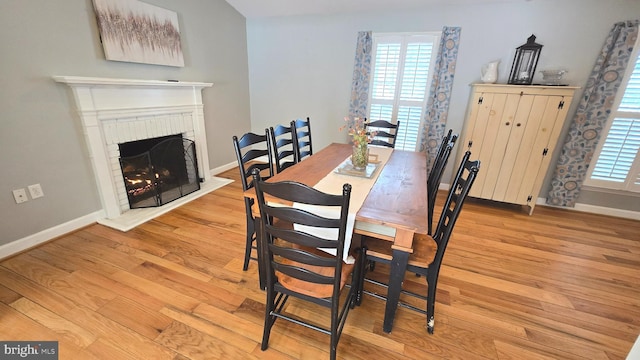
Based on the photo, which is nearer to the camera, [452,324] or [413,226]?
[413,226]

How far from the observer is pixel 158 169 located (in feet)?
9.63

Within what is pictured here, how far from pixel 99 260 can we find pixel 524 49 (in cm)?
462

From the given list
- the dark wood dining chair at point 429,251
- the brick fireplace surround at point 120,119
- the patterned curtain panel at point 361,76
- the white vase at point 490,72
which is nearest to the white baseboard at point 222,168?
the brick fireplace surround at point 120,119

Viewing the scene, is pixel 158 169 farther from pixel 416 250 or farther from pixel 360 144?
pixel 416 250

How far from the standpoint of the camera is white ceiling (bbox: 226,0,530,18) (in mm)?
3081

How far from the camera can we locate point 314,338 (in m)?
1.47

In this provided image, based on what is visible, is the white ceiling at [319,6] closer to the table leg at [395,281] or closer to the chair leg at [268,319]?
the table leg at [395,281]

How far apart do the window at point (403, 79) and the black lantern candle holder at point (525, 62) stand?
89 cm

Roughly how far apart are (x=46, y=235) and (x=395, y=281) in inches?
114

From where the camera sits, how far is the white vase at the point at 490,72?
9.53ft

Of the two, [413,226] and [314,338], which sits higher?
[413,226]

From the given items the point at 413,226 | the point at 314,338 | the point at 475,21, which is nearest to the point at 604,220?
the point at 475,21

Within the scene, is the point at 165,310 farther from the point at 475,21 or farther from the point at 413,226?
the point at 475,21

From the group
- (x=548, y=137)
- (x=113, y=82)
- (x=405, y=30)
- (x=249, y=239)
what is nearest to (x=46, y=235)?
(x=113, y=82)
